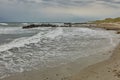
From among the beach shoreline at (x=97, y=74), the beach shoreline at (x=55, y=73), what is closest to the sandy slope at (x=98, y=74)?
the beach shoreline at (x=97, y=74)

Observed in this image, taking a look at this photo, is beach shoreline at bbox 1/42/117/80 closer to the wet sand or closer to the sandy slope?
the wet sand

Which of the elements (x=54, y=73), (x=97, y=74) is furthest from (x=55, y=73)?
(x=97, y=74)

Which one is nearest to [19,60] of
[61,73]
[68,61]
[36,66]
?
[36,66]

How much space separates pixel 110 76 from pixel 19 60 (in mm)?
5424

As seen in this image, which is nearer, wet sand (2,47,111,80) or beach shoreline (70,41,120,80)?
beach shoreline (70,41,120,80)

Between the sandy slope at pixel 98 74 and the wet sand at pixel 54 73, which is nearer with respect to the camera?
the sandy slope at pixel 98 74

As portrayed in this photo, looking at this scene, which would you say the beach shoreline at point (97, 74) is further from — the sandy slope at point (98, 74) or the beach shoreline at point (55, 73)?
the beach shoreline at point (55, 73)

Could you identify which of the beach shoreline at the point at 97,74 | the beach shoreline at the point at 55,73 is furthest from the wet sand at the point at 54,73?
the beach shoreline at the point at 97,74

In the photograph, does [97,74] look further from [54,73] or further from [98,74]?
[54,73]

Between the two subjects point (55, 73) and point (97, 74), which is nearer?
point (97, 74)

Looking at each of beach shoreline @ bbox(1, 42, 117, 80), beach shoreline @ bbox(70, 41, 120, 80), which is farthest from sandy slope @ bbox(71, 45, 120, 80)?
beach shoreline @ bbox(1, 42, 117, 80)

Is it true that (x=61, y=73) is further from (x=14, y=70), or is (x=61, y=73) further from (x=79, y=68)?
(x=14, y=70)

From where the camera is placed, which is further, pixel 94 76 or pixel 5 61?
pixel 5 61

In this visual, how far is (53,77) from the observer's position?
8.16 meters
